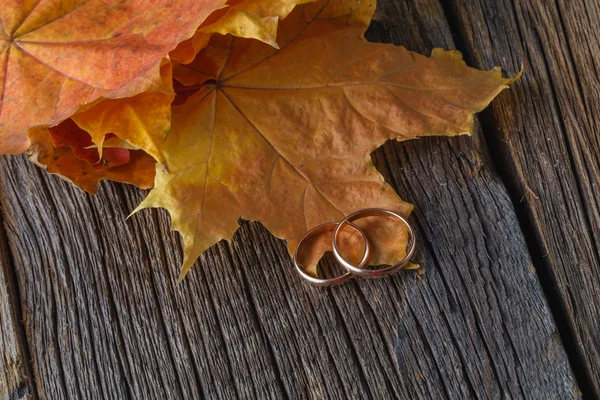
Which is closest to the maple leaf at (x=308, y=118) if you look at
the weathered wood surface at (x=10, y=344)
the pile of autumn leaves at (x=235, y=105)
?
the pile of autumn leaves at (x=235, y=105)

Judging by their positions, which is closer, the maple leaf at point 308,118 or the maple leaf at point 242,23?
the maple leaf at point 242,23

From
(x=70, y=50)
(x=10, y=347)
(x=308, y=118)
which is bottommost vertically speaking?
(x=10, y=347)

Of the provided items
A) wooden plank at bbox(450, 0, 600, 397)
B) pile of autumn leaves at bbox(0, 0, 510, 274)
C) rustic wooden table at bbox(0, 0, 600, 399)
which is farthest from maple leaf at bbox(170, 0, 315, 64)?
wooden plank at bbox(450, 0, 600, 397)

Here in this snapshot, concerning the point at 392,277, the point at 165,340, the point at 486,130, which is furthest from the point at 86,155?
the point at 486,130

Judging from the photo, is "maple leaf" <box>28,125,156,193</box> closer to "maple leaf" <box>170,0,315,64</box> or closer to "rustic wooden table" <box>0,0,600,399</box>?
"rustic wooden table" <box>0,0,600,399</box>

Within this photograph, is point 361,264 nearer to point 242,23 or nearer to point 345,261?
point 345,261

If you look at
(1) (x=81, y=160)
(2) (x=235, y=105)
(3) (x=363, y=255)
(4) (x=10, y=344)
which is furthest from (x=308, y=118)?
(4) (x=10, y=344)

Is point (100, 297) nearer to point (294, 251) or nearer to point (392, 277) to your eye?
point (294, 251)

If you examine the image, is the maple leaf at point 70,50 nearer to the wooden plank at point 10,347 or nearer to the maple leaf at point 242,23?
the maple leaf at point 242,23
